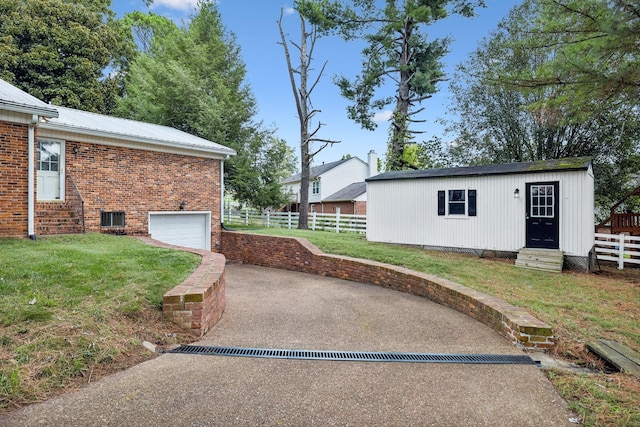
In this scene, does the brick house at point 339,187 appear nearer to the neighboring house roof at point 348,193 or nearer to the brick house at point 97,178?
the neighboring house roof at point 348,193

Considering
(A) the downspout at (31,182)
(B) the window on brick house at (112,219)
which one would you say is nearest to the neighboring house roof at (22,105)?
(A) the downspout at (31,182)

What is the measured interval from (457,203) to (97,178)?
10664 millimetres

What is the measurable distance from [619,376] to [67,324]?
17.5 ft

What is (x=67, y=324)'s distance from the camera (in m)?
3.56

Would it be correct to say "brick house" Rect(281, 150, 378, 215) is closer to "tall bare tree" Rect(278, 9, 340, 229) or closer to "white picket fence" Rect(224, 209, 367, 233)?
"white picket fence" Rect(224, 209, 367, 233)

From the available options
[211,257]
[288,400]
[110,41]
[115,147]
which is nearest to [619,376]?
[288,400]

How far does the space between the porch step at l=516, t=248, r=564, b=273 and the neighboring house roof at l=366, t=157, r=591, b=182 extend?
229cm

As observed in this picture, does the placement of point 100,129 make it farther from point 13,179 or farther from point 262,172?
point 262,172

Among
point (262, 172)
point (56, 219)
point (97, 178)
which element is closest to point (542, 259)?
point (97, 178)

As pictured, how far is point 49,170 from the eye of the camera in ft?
28.8

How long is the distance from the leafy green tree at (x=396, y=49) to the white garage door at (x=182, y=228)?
10.2m

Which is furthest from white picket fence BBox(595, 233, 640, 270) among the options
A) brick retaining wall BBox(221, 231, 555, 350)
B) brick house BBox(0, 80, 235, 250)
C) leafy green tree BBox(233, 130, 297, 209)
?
leafy green tree BBox(233, 130, 297, 209)

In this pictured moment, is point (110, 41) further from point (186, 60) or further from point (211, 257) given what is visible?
point (211, 257)

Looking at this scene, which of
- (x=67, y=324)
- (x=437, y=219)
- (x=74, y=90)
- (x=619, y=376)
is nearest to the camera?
(x=619, y=376)
